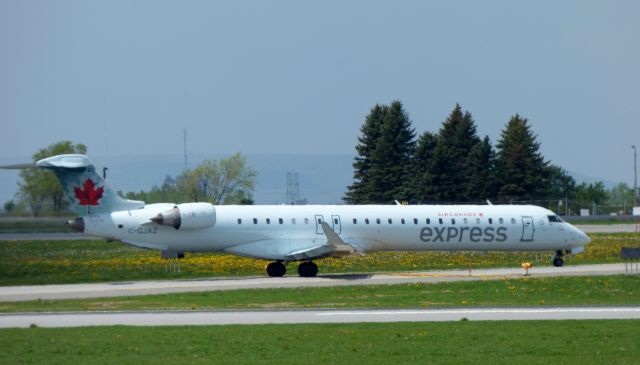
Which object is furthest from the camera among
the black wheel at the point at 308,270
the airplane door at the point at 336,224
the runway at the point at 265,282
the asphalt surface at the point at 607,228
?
the asphalt surface at the point at 607,228

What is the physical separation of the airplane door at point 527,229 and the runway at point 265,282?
1.80 meters

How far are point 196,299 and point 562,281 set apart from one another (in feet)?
45.2

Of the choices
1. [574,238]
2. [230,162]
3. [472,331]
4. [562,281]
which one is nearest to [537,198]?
[230,162]

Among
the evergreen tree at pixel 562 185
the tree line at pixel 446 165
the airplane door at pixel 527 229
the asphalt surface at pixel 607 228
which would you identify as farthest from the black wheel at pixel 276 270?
the evergreen tree at pixel 562 185

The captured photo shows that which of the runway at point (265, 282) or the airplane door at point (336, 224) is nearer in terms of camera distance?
the runway at point (265, 282)

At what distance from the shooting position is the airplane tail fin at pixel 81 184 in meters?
43.1

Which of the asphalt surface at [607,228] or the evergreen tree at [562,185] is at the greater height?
the evergreen tree at [562,185]

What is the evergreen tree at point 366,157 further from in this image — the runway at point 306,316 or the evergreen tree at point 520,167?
the runway at point 306,316

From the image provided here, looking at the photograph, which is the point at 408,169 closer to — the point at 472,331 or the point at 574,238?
the point at 574,238

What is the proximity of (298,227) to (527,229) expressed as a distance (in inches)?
458

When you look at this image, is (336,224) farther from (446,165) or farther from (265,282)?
(446,165)

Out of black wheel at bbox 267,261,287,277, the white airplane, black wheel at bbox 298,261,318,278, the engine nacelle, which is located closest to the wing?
the white airplane

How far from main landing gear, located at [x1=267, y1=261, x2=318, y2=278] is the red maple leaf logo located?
8.15 metres

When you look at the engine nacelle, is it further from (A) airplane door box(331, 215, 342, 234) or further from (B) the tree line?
(B) the tree line
